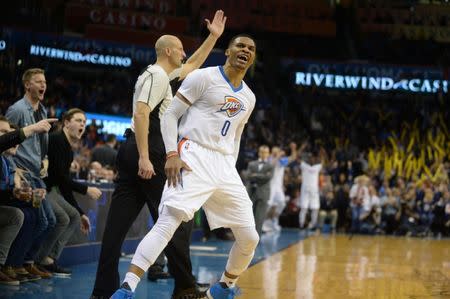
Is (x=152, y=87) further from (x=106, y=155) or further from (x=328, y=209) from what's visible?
(x=328, y=209)

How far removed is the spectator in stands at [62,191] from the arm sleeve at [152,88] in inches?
71.1

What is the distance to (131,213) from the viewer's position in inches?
229

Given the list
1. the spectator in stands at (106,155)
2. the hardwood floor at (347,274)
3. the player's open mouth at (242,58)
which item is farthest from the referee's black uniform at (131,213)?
the spectator in stands at (106,155)

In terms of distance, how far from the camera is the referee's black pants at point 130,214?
18.7 ft

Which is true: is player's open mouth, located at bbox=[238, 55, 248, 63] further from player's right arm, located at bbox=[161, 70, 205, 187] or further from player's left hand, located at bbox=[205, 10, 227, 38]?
player's left hand, located at bbox=[205, 10, 227, 38]

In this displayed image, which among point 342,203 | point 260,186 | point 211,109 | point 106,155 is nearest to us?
point 211,109

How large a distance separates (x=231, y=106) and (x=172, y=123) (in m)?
0.44

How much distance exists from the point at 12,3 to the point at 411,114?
15679 mm

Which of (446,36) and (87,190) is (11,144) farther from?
(446,36)

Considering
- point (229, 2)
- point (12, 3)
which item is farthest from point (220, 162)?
point (229, 2)

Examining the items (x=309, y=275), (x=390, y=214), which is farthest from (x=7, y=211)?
(x=390, y=214)

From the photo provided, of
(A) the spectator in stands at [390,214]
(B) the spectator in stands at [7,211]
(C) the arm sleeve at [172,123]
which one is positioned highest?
(C) the arm sleeve at [172,123]

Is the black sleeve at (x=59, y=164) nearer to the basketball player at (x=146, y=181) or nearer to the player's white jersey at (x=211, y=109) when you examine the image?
the basketball player at (x=146, y=181)

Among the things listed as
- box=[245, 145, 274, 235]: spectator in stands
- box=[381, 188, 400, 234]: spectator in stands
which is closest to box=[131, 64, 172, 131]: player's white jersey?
box=[245, 145, 274, 235]: spectator in stands
